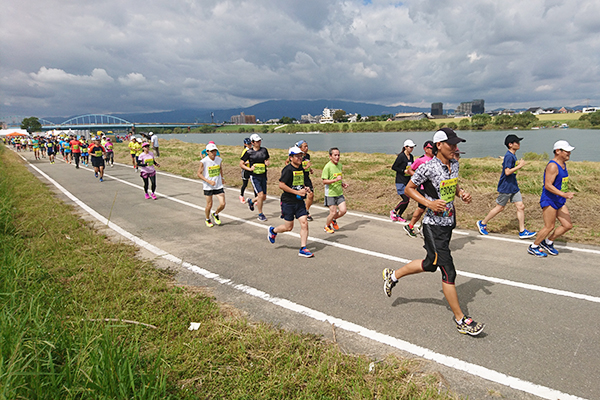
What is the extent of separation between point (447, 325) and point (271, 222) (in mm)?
5573

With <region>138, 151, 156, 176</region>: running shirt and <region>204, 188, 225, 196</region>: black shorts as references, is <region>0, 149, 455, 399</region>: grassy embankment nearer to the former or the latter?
<region>204, 188, 225, 196</region>: black shorts

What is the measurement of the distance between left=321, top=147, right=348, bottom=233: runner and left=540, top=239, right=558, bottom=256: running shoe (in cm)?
382

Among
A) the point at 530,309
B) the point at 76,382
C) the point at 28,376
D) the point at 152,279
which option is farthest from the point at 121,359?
the point at 530,309

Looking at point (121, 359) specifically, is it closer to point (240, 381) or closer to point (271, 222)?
point (240, 381)

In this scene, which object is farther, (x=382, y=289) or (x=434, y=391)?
(x=382, y=289)

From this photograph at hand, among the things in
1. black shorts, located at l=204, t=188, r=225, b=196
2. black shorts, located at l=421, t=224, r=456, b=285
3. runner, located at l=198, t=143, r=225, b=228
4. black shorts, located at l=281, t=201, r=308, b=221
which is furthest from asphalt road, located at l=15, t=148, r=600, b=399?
black shorts, located at l=204, t=188, r=225, b=196

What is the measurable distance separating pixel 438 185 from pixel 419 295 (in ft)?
5.36

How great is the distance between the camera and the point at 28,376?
2350 millimetres

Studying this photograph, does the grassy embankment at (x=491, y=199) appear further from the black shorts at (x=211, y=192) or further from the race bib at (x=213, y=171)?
the race bib at (x=213, y=171)

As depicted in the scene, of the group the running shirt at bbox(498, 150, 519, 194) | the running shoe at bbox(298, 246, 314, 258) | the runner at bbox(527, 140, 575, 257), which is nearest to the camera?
the runner at bbox(527, 140, 575, 257)

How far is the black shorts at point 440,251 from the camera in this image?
3875 mm

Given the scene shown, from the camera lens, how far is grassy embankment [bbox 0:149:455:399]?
8.02 feet

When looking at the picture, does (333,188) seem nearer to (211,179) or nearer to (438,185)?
(211,179)

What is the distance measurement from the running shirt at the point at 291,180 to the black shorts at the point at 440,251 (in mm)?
2775
